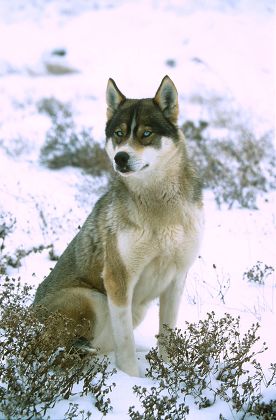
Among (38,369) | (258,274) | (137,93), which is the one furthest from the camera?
(137,93)

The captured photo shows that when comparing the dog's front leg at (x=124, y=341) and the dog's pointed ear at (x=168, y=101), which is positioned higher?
the dog's pointed ear at (x=168, y=101)

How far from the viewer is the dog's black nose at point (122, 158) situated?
3908mm

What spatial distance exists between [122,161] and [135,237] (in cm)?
57

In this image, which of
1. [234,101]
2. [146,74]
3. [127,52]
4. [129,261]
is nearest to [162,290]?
[129,261]

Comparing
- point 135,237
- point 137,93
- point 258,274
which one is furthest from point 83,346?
point 137,93

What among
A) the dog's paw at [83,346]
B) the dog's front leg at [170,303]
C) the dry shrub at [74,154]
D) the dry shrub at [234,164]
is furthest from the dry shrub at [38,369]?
the dry shrub at [74,154]

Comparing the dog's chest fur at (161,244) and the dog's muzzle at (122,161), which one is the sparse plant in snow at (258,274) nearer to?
the dog's chest fur at (161,244)

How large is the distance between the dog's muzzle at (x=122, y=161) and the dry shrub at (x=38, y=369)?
1.16 m

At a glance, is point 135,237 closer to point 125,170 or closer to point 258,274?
point 125,170

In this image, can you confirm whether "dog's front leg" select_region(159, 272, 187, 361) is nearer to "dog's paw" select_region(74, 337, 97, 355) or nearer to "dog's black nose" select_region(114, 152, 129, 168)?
"dog's paw" select_region(74, 337, 97, 355)

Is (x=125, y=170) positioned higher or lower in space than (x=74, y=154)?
lower

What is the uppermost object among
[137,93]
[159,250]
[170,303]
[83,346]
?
[137,93]

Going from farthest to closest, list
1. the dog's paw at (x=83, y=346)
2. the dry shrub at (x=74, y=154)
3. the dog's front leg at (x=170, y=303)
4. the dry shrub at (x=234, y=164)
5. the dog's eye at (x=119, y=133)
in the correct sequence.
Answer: the dry shrub at (x=74, y=154) → the dry shrub at (x=234, y=164) → the dog's front leg at (x=170, y=303) → the dog's eye at (x=119, y=133) → the dog's paw at (x=83, y=346)

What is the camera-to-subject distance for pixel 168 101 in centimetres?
428
